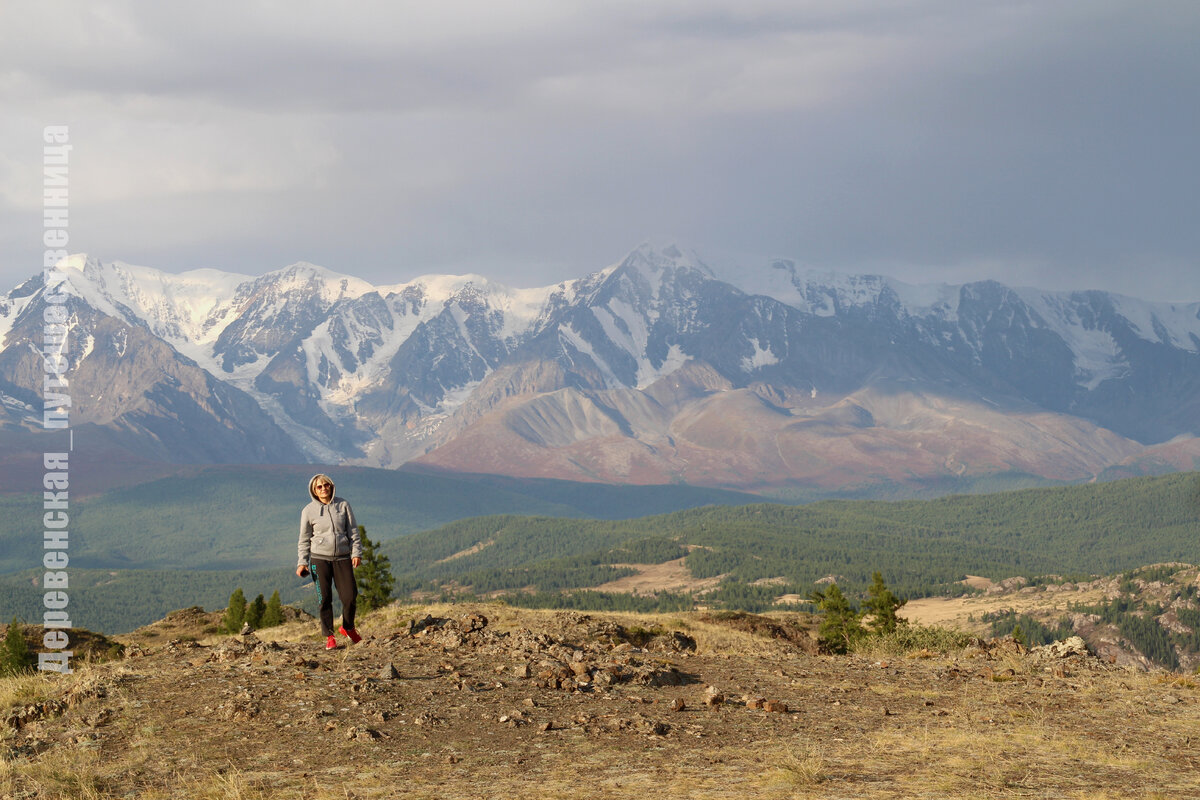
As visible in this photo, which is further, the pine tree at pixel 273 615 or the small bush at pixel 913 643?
the pine tree at pixel 273 615

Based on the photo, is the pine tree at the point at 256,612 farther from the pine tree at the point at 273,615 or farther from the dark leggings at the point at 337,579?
the dark leggings at the point at 337,579

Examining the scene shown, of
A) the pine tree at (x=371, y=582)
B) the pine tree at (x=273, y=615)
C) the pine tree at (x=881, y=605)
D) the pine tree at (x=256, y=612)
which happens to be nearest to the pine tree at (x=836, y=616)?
the pine tree at (x=881, y=605)

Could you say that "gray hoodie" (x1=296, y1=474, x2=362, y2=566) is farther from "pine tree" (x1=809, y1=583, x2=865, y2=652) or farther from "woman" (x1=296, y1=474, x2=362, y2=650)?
"pine tree" (x1=809, y1=583, x2=865, y2=652)

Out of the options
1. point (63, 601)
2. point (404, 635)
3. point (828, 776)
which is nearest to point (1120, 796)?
point (828, 776)

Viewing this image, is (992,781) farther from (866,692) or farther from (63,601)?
(63,601)

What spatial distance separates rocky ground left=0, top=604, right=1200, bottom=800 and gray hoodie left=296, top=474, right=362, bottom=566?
8.43 feet

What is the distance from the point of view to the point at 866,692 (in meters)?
25.0

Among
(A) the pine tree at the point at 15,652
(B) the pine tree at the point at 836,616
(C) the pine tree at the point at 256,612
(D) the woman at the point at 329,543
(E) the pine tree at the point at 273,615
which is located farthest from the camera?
(B) the pine tree at the point at 836,616

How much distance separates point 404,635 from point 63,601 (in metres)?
18.6

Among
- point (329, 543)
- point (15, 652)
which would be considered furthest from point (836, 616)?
point (329, 543)

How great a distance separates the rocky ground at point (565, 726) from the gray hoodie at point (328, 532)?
2.57 metres

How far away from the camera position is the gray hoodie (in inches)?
1027

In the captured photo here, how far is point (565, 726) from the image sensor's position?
20125 millimetres

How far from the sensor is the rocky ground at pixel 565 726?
1650cm
